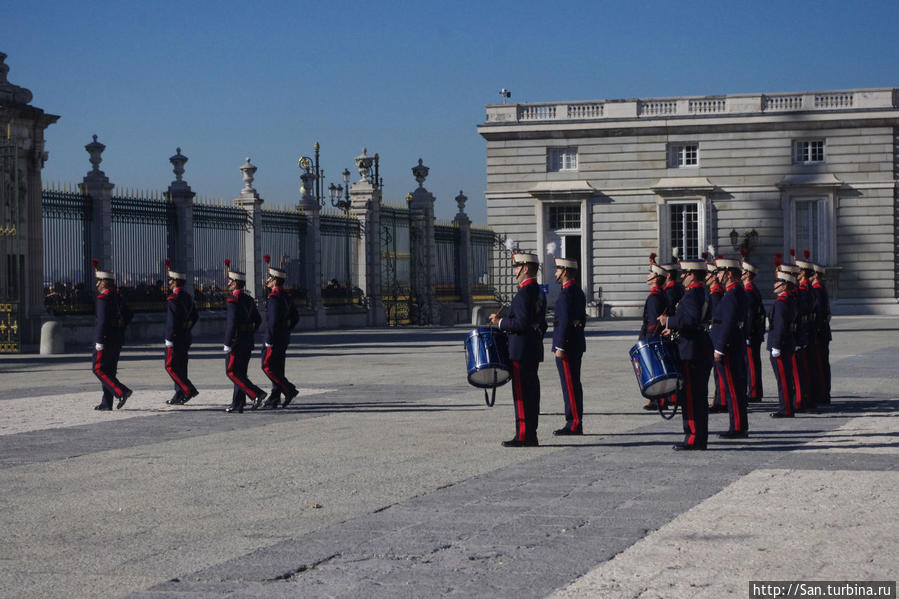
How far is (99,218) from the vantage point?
2758cm

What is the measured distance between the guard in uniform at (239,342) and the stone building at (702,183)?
37.2 meters

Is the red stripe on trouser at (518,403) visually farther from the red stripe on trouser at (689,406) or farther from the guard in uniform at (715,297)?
the guard in uniform at (715,297)

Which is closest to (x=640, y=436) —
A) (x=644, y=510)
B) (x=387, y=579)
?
(x=644, y=510)

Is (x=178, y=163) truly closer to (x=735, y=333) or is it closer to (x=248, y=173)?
(x=248, y=173)

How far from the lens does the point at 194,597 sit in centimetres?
590

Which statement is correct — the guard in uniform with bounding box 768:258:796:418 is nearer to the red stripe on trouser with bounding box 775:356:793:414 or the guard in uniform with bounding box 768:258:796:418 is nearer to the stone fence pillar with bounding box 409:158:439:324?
the red stripe on trouser with bounding box 775:356:793:414

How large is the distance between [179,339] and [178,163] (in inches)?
636

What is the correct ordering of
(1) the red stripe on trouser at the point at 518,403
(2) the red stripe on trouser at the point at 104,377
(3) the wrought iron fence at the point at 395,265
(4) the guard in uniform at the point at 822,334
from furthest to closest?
(3) the wrought iron fence at the point at 395,265
(4) the guard in uniform at the point at 822,334
(2) the red stripe on trouser at the point at 104,377
(1) the red stripe on trouser at the point at 518,403

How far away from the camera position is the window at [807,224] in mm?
51250

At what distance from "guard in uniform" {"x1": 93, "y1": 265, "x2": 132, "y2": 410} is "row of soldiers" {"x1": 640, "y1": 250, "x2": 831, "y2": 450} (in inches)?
222

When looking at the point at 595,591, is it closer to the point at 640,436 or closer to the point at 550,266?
the point at 640,436

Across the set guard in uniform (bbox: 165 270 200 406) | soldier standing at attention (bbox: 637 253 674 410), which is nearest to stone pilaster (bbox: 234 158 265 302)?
guard in uniform (bbox: 165 270 200 406)

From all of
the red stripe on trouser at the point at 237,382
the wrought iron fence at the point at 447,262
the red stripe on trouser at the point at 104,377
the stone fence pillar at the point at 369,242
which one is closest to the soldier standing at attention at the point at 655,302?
the red stripe on trouser at the point at 237,382

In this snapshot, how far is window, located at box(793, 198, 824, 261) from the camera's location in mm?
51250
